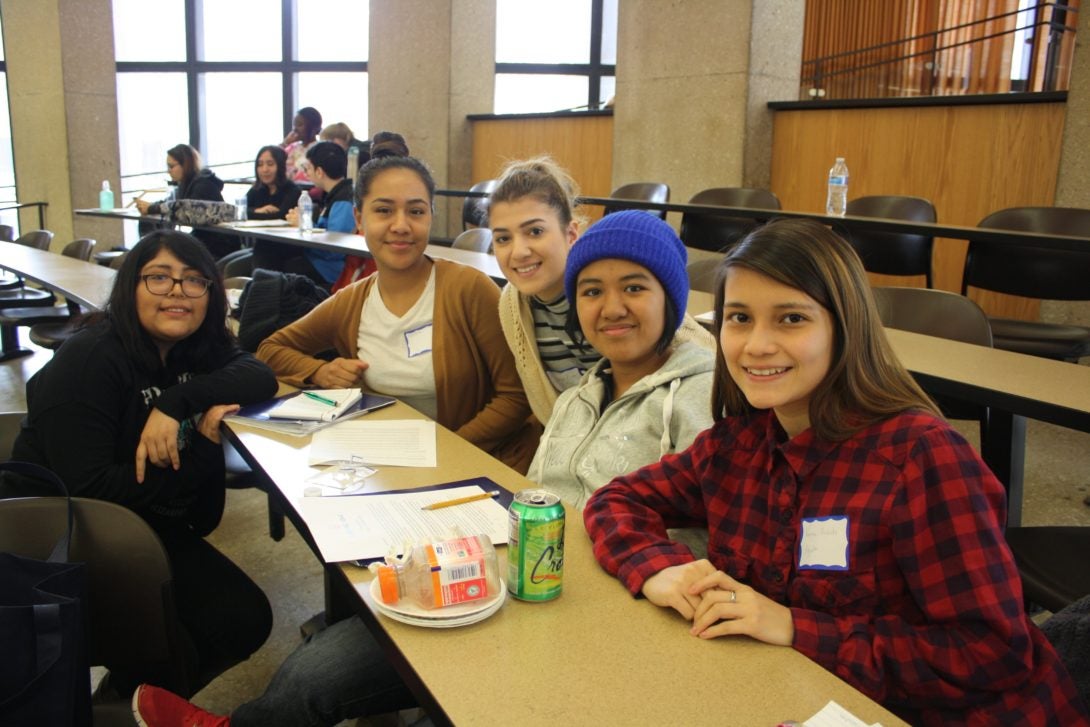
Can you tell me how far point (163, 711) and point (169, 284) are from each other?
0.95 m

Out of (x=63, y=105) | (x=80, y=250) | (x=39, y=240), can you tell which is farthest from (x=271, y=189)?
(x=63, y=105)

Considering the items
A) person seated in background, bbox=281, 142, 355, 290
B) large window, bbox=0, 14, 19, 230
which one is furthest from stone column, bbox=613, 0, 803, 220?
large window, bbox=0, 14, 19, 230

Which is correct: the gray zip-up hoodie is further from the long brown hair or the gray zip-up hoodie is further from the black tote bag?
the black tote bag

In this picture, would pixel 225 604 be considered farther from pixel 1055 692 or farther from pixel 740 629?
pixel 1055 692

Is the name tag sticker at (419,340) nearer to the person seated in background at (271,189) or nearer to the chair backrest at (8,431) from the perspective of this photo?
the chair backrest at (8,431)

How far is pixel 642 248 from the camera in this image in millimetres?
1574

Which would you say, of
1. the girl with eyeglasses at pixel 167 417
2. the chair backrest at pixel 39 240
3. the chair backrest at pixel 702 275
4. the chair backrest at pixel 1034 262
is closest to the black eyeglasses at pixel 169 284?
the girl with eyeglasses at pixel 167 417

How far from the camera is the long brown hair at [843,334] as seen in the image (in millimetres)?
1118

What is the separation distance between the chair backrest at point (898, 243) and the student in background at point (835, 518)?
2.98m

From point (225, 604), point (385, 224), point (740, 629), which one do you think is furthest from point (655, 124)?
point (740, 629)

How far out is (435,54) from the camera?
308 inches

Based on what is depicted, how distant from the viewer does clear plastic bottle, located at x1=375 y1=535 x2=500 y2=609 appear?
105 centimetres

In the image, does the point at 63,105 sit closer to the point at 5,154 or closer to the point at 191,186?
the point at 5,154

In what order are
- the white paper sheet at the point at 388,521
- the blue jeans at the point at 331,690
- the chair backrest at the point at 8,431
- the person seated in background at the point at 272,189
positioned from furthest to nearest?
the person seated in background at the point at 272,189 → the chair backrest at the point at 8,431 → the blue jeans at the point at 331,690 → the white paper sheet at the point at 388,521
